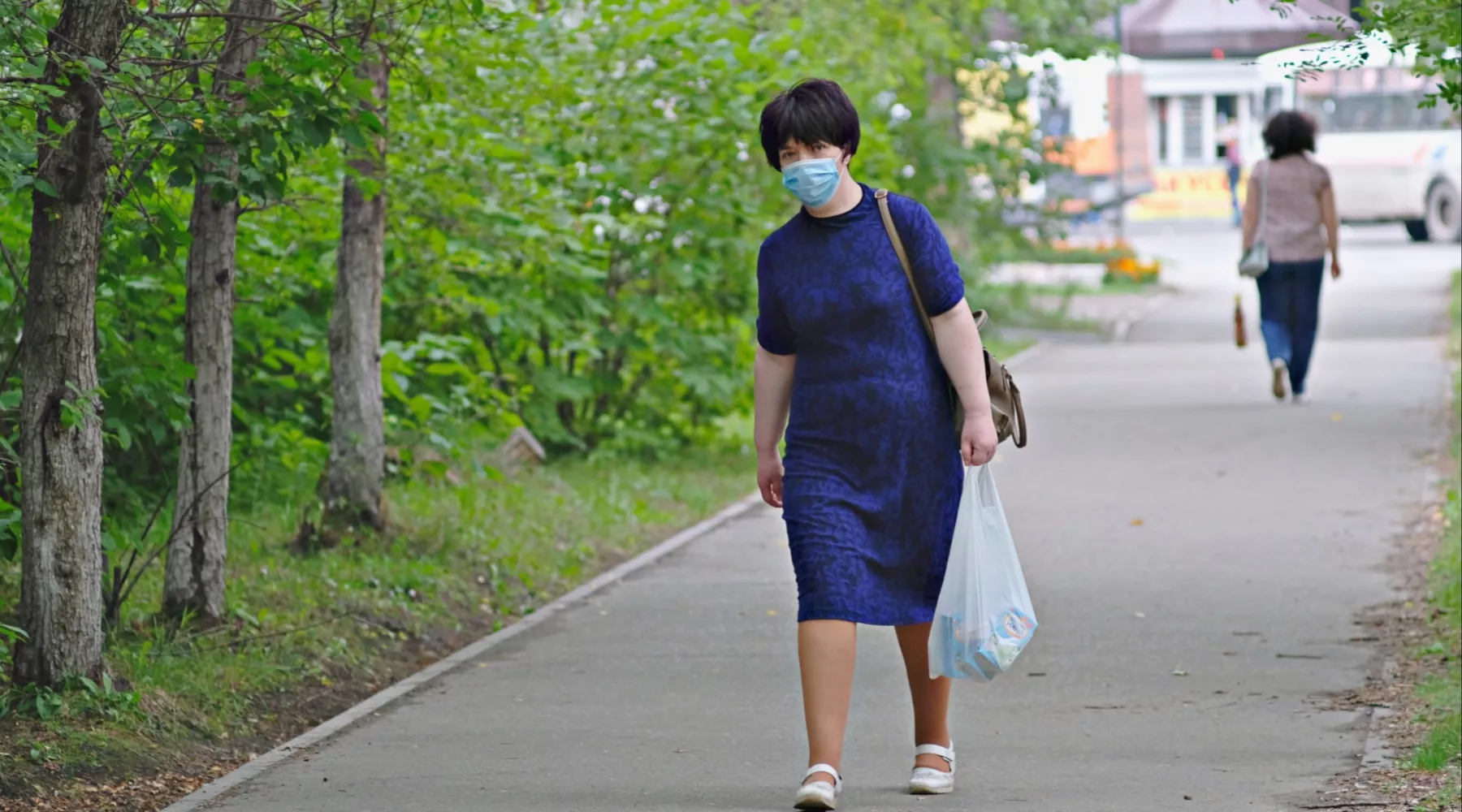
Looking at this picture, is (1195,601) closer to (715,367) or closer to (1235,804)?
(1235,804)

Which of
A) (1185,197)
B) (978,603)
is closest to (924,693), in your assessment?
(978,603)

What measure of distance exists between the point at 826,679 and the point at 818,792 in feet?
0.89

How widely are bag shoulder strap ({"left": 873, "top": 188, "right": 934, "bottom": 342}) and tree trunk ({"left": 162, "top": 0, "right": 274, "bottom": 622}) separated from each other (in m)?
2.67

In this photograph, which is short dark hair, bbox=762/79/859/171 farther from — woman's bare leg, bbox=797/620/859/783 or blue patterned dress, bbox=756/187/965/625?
woman's bare leg, bbox=797/620/859/783

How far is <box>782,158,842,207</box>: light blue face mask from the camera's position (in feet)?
18.4

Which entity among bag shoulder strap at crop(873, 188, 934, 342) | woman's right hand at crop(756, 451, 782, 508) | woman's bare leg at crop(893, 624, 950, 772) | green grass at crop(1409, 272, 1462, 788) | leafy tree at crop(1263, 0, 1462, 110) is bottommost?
green grass at crop(1409, 272, 1462, 788)

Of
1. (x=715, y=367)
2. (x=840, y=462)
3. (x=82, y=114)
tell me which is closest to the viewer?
(x=840, y=462)

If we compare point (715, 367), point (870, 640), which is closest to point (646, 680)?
point (870, 640)

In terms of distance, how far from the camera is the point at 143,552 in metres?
8.08

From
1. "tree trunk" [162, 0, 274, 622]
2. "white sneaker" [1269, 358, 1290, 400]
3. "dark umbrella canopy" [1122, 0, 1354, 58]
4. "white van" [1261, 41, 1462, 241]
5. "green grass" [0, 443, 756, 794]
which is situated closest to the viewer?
"green grass" [0, 443, 756, 794]

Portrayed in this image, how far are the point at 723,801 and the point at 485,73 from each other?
16.7 feet

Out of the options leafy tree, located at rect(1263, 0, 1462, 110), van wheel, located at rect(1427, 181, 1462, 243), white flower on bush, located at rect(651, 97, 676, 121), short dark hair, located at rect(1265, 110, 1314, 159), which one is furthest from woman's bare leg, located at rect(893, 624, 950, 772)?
van wheel, located at rect(1427, 181, 1462, 243)

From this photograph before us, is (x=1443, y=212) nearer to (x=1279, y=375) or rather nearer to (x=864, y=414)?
(x=1279, y=375)

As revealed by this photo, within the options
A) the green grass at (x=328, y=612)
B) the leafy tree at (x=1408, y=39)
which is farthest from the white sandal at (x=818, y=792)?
the leafy tree at (x=1408, y=39)
